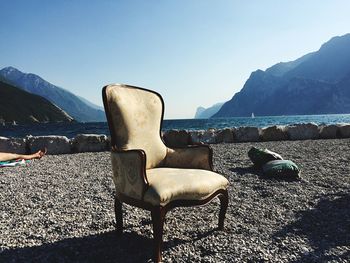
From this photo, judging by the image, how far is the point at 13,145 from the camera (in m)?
13.4

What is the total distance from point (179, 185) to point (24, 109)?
13084 centimetres

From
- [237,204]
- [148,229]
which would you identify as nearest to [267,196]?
[237,204]

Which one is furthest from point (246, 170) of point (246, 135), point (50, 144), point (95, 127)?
point (95, 127)

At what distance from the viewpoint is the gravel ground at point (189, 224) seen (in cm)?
380

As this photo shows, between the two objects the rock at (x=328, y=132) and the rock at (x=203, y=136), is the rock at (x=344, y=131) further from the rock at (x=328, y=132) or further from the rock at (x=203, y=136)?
the rock at (x=203, y=136)

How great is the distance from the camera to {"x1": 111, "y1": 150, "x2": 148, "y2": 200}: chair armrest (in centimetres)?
374

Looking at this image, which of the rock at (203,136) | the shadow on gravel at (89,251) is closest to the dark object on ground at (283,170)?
the shadow on gravel at (89,251)

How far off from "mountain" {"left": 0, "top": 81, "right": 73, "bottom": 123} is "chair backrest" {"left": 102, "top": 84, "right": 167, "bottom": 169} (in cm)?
11806

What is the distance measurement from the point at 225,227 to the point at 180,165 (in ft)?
3.69

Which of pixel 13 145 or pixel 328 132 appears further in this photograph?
pixel 328 132

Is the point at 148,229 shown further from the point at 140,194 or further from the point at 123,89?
the point at 123,89

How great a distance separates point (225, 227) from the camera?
4.62m

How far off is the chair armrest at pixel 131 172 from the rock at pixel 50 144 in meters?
10.5

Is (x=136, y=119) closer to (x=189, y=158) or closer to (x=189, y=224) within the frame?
(x=189, y=158)
